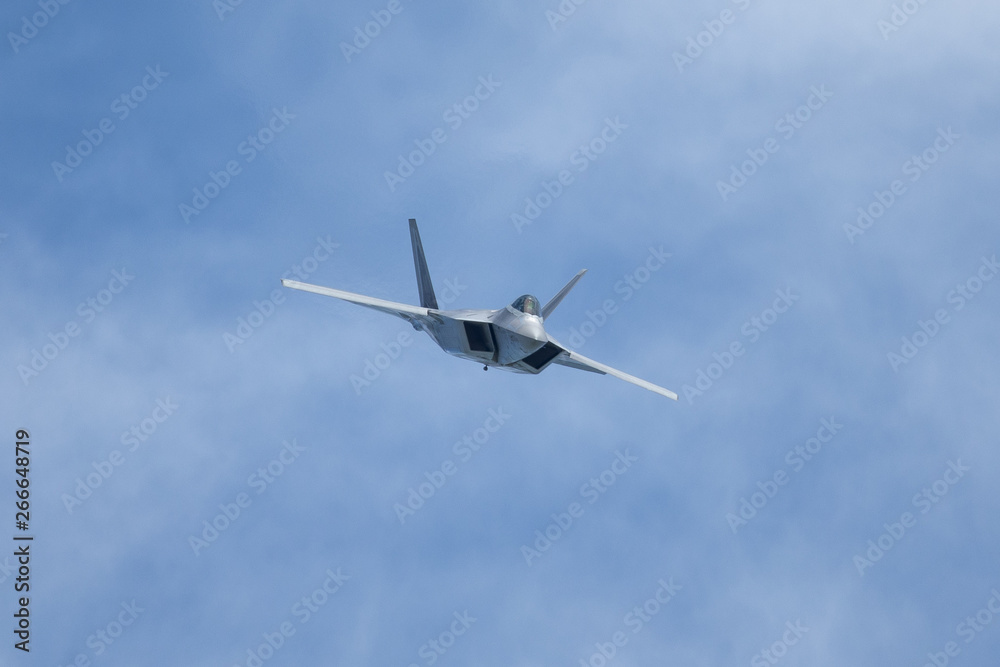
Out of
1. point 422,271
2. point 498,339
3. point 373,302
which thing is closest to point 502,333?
point 498,339

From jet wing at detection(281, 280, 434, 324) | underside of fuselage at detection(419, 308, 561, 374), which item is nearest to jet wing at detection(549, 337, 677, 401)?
underside of fuselage at detection(419, 308, 561, 374)

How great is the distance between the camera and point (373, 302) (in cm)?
4712

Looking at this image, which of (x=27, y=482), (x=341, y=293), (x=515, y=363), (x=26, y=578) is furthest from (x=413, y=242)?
(x=26, y=578)

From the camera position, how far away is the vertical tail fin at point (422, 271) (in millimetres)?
55875

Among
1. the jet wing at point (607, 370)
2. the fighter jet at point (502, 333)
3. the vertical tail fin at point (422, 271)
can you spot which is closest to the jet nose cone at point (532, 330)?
the fighter jet at point (502, 333)

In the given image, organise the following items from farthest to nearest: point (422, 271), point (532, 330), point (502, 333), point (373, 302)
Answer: point (422, 271) < point (373, 302) < point (502, 333) < point (532, 330)

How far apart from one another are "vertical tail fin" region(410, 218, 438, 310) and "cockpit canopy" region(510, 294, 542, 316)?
13.4m

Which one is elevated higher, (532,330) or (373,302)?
(532,330)

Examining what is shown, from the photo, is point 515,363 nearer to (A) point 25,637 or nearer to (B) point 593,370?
(B) point 593,370

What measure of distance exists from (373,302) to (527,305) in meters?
9.66

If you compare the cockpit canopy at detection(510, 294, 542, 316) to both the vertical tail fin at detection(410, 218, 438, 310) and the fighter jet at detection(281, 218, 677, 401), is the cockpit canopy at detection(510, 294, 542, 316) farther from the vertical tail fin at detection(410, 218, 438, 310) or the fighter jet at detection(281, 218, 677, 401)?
the vertical tail fin at detection(410, 218, 438, 310)

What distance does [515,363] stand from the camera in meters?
44.4

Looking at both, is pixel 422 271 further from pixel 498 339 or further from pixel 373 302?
pixel 498 339

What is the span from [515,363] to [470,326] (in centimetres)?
324
